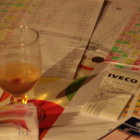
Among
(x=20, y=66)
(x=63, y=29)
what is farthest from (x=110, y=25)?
(x=20, y=66)

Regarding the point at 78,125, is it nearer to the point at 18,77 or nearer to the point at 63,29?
the point at 18,77

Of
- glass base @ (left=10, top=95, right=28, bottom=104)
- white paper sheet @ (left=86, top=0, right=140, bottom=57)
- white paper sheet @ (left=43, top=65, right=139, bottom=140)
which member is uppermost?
white paper sheet @ (left=86, top=0, right=140, bottom=57)

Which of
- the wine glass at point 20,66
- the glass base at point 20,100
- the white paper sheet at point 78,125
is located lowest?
the glass base at point 20,100

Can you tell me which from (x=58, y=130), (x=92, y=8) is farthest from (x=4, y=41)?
(x=92, y=8)

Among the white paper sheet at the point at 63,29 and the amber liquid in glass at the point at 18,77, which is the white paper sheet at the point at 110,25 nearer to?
the white paper sheet at the point at 63,29

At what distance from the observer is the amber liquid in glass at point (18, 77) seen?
21.1 inches

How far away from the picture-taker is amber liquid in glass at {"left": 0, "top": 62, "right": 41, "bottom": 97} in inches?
21.1

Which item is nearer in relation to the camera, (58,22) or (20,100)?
(20,100)

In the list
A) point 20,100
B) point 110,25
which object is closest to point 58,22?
point 110,25

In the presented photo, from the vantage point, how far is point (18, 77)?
0.55m

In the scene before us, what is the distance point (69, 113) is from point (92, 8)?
19.5 inches

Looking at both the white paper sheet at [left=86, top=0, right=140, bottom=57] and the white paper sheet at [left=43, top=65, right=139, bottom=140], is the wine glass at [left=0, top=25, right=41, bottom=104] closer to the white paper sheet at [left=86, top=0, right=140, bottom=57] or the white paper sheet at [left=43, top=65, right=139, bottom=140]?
the white paper sheet at [left=43, top=65, right=139, bottom=140]

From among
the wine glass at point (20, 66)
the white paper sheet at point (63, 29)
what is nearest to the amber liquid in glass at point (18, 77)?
the wine glass at point (20, 66)

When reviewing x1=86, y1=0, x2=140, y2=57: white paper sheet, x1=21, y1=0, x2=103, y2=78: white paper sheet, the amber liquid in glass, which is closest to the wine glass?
the amber liquid in glass
